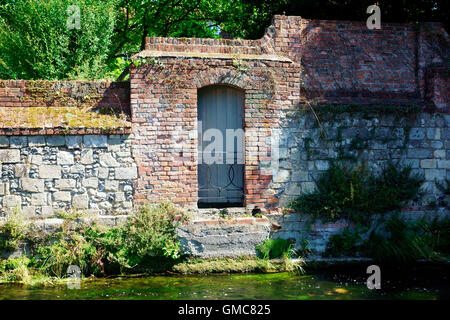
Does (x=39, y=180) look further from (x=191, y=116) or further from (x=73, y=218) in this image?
(x=191, y=116)

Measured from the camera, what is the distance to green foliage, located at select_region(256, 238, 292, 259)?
7.46 metres

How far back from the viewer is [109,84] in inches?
295

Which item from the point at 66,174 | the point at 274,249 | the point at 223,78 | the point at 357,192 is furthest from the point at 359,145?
the point at 66,174

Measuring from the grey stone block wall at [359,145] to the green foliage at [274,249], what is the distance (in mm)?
710

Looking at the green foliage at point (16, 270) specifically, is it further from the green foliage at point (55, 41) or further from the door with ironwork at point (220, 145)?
the green foliage at point (55, 41)

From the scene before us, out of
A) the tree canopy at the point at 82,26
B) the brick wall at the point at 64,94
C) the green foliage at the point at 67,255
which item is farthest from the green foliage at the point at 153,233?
the tree canopy at the point at 82,26

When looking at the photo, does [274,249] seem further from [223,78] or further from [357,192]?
[223,78]

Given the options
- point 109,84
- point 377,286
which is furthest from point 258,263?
point 109,84

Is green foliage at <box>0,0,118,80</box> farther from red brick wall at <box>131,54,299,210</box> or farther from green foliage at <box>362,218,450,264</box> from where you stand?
green foliage at <box>362,218,450,264</box>

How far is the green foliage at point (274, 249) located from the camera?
7.46 metres

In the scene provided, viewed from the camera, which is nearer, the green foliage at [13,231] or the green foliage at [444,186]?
the green foliage at [13,231]

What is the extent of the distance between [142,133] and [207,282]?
111 inches

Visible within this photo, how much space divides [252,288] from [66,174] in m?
3.70

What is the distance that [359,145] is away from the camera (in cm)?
797
